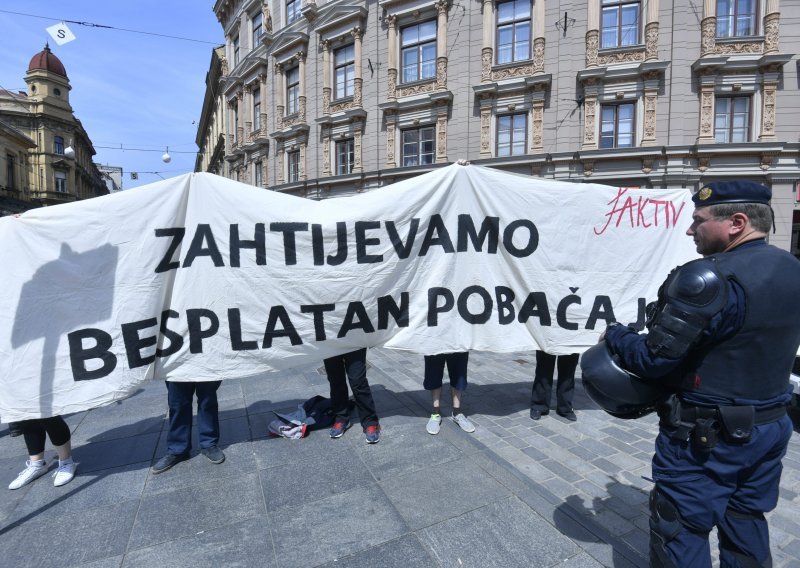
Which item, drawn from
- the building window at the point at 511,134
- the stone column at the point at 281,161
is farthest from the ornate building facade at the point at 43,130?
the building window at the point at 511,134

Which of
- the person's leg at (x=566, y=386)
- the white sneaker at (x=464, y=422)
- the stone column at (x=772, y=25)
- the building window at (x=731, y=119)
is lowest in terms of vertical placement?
the white sneaker at (x=464, y=422)

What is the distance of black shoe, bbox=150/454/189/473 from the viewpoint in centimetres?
353

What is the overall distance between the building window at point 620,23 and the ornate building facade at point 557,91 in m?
0.04

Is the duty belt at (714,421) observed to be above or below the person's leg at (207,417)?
above

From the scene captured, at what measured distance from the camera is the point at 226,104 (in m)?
30.8

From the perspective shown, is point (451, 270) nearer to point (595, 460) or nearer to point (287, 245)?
point (287, 245)

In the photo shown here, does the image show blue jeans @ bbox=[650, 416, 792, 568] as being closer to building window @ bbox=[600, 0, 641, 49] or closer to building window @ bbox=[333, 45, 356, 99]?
building window @ bbox=[600, 0, 641, 49]

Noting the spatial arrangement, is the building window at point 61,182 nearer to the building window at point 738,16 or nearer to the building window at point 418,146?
the building window at point 418,146

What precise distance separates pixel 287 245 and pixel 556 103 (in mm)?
15905

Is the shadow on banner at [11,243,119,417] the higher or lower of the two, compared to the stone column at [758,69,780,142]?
lower

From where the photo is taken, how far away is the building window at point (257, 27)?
25.6m

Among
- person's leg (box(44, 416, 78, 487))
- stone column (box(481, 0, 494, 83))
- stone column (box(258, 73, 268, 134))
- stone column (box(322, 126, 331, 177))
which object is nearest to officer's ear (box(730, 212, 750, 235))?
person's leg (box(44, 416, 78, 487))

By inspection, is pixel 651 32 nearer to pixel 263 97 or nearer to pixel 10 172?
pixel 263 97

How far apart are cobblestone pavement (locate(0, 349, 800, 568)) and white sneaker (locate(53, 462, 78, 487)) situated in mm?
77
